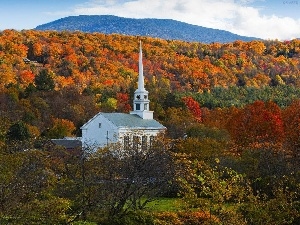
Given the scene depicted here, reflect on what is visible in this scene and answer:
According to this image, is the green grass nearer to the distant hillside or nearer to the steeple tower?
the steeple tower

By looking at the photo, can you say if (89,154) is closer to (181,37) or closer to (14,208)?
(14,208)

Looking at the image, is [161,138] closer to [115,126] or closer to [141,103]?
[115,126]

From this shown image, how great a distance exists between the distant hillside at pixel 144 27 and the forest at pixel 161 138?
2695 centimetres

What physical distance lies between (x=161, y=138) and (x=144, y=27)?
476 feet

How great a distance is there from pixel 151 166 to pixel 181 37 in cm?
14477

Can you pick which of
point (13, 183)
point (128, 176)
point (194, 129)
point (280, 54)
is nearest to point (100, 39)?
point (280, 54)

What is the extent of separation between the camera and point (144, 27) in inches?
7023

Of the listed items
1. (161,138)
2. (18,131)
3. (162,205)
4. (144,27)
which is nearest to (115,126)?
(18,131)

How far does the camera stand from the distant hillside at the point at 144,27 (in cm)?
17150

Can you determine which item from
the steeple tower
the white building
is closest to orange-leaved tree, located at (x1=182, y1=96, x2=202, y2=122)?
the steeple tower

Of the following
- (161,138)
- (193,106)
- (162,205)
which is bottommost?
(162,205)

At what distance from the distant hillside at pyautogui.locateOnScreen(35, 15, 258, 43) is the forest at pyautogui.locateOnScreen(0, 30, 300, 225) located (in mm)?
26953

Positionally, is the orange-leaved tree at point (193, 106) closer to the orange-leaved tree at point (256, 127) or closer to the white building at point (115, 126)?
the white building at point (115, 126)

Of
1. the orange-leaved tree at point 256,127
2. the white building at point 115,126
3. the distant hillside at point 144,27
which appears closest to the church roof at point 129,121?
the white building at point 115,126
